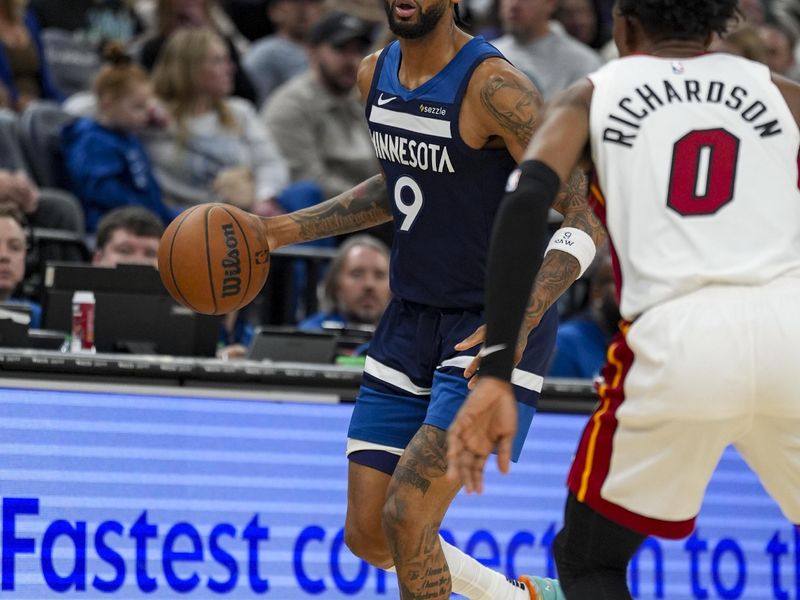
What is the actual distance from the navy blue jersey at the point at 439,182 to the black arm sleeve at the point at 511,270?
1.18m

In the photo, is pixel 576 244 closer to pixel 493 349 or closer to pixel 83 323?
pixel 493 349

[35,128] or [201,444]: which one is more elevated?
[35,128]

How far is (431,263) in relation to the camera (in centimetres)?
434

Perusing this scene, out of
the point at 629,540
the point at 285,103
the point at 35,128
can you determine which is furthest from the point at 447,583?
the point at 285,103

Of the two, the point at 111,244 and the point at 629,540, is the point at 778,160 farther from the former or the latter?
the point at 111,244

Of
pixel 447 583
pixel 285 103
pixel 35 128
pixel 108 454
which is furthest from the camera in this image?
pixel 285 103

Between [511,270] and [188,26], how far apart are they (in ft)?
23.8

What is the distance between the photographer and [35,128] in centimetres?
834

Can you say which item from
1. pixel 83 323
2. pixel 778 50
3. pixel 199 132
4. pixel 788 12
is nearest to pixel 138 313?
pixel 83 323

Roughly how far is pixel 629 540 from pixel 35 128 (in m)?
6.05

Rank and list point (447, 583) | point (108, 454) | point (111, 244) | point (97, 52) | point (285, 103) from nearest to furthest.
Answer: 1. point (447, 583)
2. point (108, 454)
3. point (111, 244)
4. point (285, 103)
5. point (97, 52)

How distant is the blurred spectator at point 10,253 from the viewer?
6.53m

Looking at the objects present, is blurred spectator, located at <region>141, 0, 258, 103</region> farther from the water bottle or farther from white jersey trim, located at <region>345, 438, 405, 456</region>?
white jersey trim, located at <region>345, 438, 405, 456</region>

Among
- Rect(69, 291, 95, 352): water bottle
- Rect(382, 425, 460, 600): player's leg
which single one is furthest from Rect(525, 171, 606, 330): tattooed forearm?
Rect(69, 291, 95, 352): water bottle
